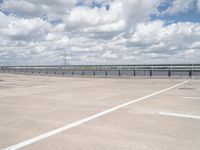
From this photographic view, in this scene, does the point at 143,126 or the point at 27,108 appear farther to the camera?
the point at 27,108

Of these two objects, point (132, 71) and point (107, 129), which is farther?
point (132, 71)

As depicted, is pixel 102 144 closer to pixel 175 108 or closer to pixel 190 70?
pixel 175 108

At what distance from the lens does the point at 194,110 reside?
8469 mm

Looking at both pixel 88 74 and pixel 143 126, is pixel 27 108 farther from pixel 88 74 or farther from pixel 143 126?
pixel 88 74

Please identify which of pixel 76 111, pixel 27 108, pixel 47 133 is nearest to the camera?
pixel 47 133

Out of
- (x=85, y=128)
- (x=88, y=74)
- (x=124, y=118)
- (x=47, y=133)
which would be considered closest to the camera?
(x=47, y=133)

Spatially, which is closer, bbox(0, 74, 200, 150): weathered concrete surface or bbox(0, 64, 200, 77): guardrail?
bbox(0, 74, 200, 150): weathered concrete surface

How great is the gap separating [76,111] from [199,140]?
14.8 feet

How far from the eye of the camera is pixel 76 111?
27.3 feet

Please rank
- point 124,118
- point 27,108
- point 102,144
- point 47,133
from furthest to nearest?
point 27,108, point 124,118, point 47,133, point 102,144

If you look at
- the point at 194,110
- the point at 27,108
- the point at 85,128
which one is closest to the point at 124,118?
the point at 85,128

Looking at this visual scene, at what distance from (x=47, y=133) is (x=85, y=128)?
3.35 feet

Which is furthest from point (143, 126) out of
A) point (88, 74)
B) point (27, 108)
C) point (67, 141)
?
point (88, 74)

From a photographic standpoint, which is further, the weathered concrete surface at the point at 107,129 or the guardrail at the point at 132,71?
the guardrail at the point at 132,71
